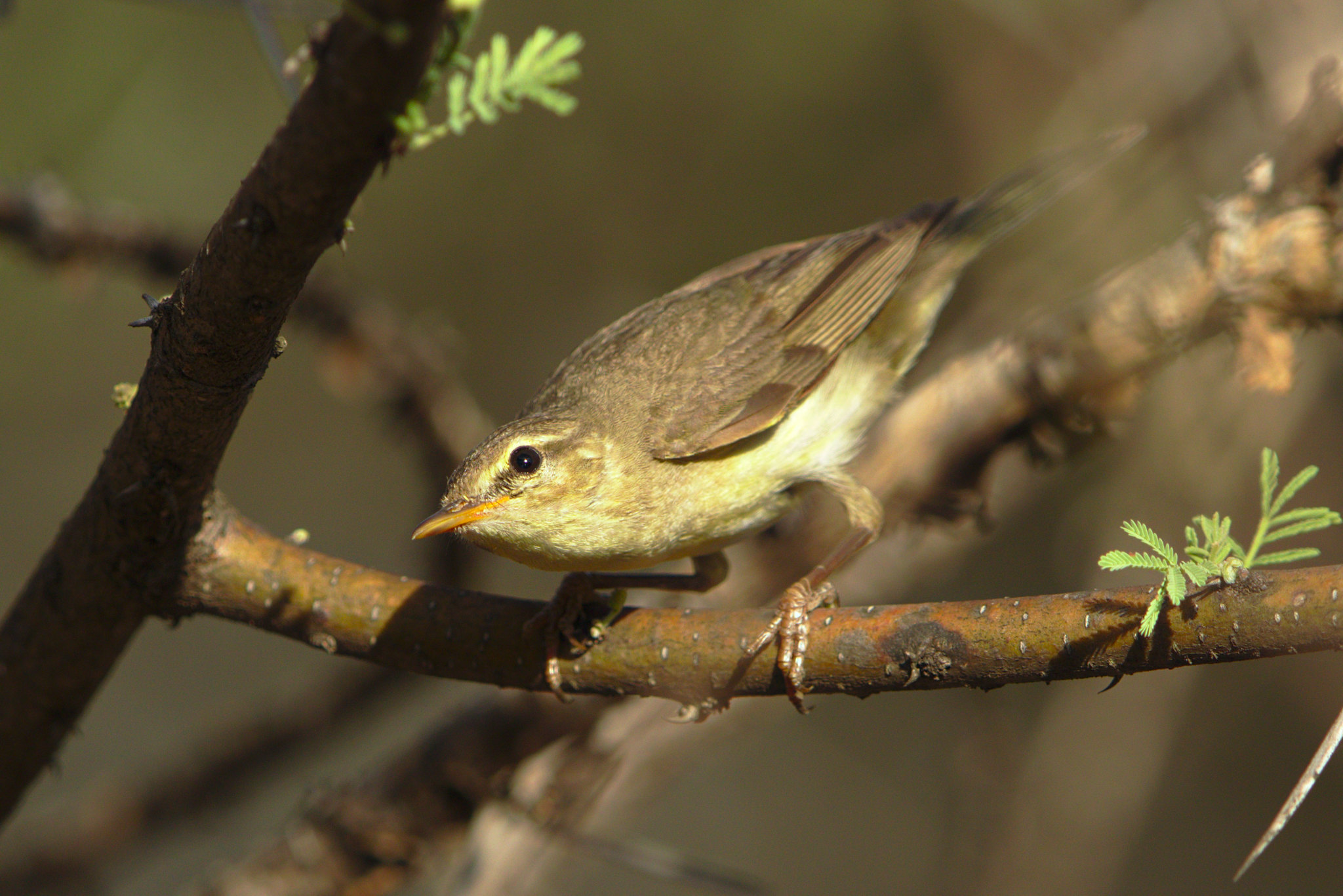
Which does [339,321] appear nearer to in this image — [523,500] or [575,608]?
[523,500]

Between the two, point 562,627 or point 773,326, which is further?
point 773,326

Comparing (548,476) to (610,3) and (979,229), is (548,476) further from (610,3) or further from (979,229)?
(610,3)

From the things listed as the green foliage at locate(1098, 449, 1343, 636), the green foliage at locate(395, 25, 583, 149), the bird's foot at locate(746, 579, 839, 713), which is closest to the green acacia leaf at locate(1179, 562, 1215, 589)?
the green foliage at locate(1098, 449, 1343, 636)

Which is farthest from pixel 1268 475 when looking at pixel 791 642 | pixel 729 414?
pixel 729 414

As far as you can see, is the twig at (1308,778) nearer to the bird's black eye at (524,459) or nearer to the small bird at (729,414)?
the small bird at (729,414)

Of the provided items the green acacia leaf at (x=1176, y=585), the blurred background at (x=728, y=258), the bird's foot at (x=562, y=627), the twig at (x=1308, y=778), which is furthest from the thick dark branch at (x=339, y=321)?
the twig at (x=1308, y=778)

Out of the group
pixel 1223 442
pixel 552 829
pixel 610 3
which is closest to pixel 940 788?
pixel 1223 442
